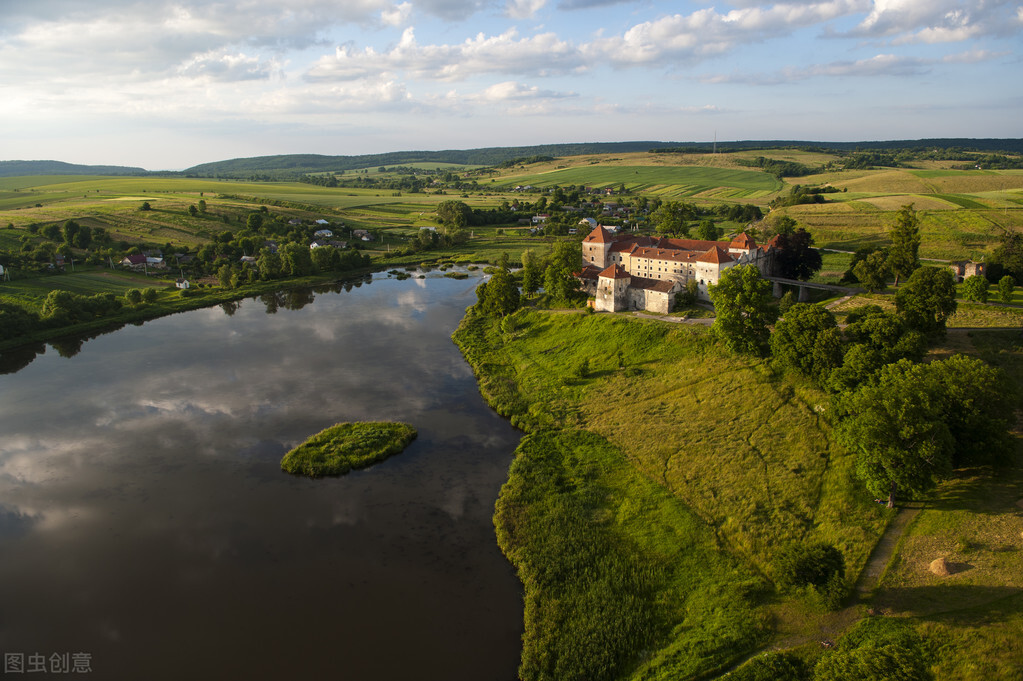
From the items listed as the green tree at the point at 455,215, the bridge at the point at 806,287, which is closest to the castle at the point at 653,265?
the bridge at the point at 806,287

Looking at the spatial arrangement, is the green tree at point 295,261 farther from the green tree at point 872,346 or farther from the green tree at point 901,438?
the green tree at point 901,438

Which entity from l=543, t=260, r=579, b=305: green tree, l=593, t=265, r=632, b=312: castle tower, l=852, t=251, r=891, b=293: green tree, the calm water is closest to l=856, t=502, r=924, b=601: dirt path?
the calm water

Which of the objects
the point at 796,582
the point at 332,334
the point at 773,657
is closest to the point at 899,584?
the point at 796,582

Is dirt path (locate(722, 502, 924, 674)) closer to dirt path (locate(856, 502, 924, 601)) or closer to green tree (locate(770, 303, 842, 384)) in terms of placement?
dirt path (locate(856, 502, 924, 601))

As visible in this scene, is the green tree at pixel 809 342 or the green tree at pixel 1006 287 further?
the green tree at pixel 1006 287

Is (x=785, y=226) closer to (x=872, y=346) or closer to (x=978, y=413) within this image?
(x=872, y=346)

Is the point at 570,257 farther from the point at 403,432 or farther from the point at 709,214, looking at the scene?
the point at 709,214
